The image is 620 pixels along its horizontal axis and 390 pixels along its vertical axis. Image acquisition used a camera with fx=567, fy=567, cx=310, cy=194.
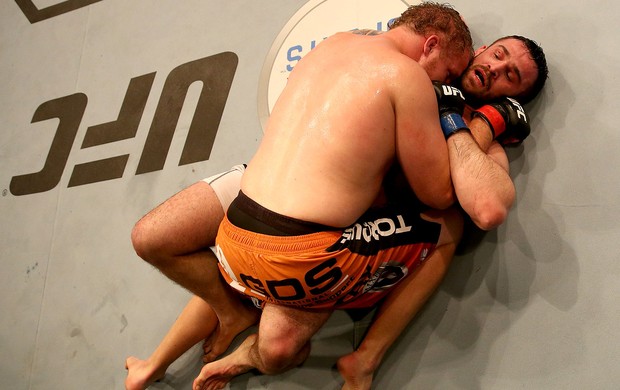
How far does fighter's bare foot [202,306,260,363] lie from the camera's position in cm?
178

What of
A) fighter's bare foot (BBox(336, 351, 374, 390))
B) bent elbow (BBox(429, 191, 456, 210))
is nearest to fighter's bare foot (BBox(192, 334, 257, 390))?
fighter's bare foot (BBox(336, 351, 374, 390))

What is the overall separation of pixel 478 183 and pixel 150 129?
141 cm

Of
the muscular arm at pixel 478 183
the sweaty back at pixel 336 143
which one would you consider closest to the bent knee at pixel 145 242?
the sweaty back at pixel 336 143

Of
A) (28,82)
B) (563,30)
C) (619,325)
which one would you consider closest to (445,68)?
(563,30)

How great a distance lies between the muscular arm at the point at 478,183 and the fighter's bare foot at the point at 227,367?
0.78 m

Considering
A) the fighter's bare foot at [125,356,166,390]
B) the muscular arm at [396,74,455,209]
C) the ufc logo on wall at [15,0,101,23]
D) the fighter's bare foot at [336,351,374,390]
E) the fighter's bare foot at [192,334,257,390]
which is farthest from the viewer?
the ufc logo on wall at [15,0,101,23]

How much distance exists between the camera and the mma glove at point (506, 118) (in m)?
1.55

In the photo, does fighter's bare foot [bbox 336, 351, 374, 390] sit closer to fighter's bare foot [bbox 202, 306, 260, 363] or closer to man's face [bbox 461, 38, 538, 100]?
fighter's bare foot [bbox 202, 306, 260, 363]

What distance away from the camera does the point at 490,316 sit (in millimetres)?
1548

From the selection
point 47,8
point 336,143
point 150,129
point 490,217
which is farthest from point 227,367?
point 47,8

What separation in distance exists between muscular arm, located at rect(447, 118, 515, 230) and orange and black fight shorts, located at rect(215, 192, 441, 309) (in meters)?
0.17

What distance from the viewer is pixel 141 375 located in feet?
6.02

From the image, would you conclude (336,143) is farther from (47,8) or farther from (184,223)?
(47,8)

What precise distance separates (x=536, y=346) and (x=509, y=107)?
0.65 metres
